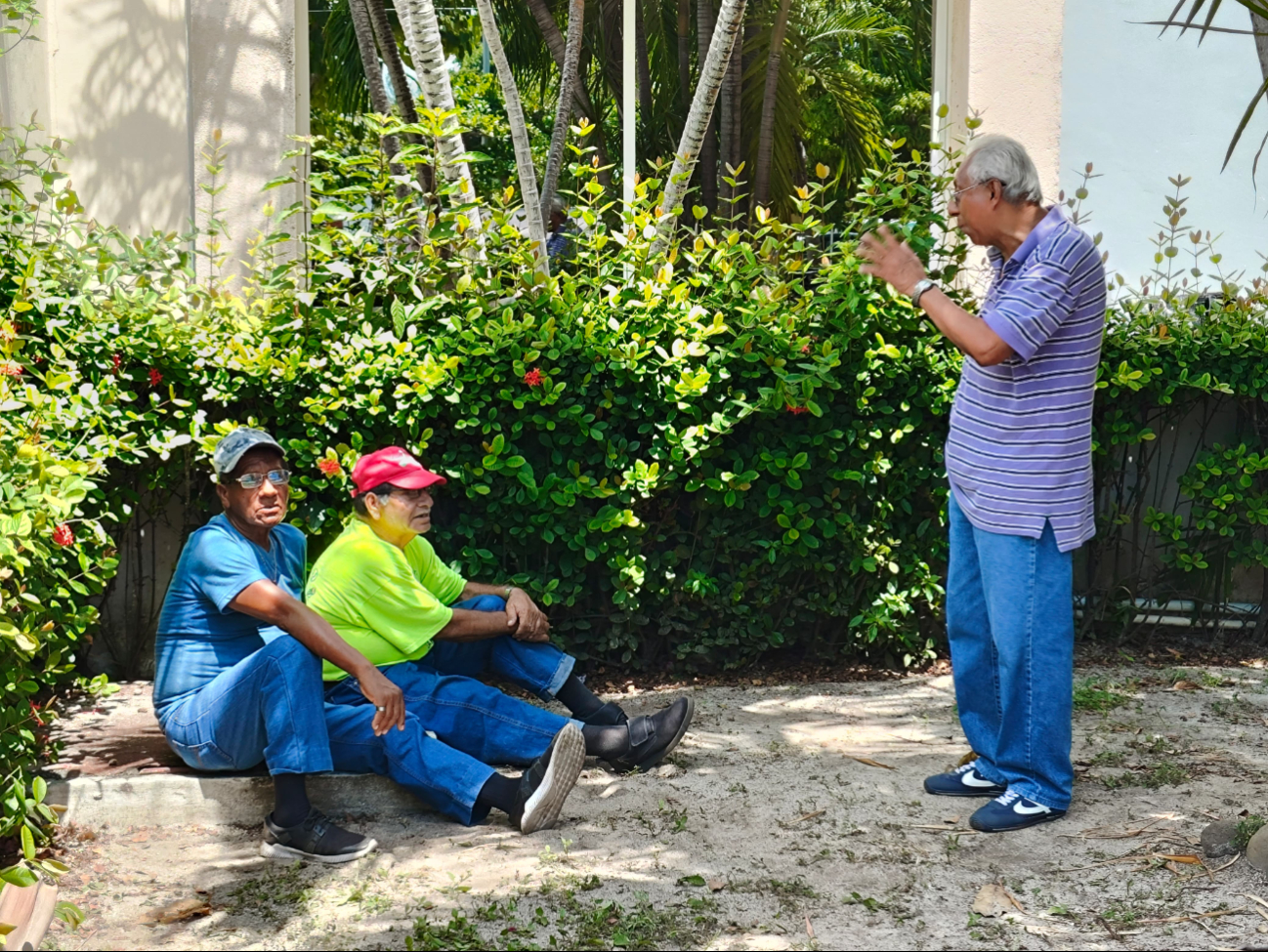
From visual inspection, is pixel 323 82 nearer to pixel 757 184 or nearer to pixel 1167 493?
pixel 757 184

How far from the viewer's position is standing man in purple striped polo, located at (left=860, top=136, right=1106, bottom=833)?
142 inches

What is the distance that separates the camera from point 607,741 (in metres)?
4.19

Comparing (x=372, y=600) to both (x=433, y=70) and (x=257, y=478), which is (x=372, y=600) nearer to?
(x=257, y=478)

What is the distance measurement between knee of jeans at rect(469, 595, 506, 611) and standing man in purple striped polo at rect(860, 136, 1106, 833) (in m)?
1.64

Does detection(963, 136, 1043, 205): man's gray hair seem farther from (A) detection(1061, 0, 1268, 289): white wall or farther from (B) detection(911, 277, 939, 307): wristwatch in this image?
(A) detection(1061, 0, 1268, 289): white wall

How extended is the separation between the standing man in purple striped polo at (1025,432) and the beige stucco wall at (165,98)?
316 cm

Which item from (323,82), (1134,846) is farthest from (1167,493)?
(323,82)

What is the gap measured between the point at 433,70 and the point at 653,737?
2932 mm

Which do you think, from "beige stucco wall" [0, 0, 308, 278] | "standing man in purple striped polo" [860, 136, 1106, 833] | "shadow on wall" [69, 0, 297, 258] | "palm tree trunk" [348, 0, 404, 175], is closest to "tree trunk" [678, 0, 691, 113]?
"palm tree trunk" [348, 0, 404, 175]

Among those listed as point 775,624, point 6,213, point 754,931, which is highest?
point 6,213

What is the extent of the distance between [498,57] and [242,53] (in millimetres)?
1236

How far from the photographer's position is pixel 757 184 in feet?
26.0

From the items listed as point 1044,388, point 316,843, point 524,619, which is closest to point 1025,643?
point 1044,388

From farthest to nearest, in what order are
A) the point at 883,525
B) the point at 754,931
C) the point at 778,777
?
the point at 883,525
the point at 778,777
the point at 754,931
